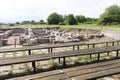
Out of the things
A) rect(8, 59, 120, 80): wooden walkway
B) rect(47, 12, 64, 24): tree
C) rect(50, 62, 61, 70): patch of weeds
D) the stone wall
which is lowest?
rect(50, 62, 61, 70): patch of weeds

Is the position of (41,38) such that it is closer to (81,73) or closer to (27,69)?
(27,69)

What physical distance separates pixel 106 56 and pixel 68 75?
12.3 ft

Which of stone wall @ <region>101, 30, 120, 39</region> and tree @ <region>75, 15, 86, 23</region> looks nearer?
stone wall @ <region>101, 30, 120, 39</region>

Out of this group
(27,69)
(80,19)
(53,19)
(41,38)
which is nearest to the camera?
(27,69)

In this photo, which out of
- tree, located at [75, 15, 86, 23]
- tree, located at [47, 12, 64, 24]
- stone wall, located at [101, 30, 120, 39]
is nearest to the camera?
stone wall, located at [101, 30, 120, 39]

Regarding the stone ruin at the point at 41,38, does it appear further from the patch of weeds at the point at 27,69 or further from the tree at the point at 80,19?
the tree at the point at 80,19

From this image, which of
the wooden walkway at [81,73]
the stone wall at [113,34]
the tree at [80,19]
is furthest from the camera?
the tree at [80,19]

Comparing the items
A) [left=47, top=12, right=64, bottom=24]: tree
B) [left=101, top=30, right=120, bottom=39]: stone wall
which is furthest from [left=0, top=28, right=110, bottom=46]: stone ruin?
[left=47, top=12, right=64, bottom=24]: tree

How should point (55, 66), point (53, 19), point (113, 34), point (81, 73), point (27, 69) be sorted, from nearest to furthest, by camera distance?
1. point (81, 73)
2. point (27, 69)
3. point (55, 66)
4. point (113, 34)
5. point (53, 19)

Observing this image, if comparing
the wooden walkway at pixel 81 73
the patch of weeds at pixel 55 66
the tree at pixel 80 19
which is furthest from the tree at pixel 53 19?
the wooden walkway at pixel 81 73

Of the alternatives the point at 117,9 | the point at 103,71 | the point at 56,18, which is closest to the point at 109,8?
the point at 117,9

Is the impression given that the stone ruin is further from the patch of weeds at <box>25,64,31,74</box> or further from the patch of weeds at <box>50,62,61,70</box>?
the patch of weeds at <box>50,62,61,70</box>

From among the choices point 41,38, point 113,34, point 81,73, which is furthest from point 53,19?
point 81,73

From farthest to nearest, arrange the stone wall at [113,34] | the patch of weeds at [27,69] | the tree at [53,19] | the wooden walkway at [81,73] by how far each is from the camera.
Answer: the tree at [53,19] < the stone wall at [113,34] < the patch of weeds at [27,69] < the wooden walkway at [81,73]
